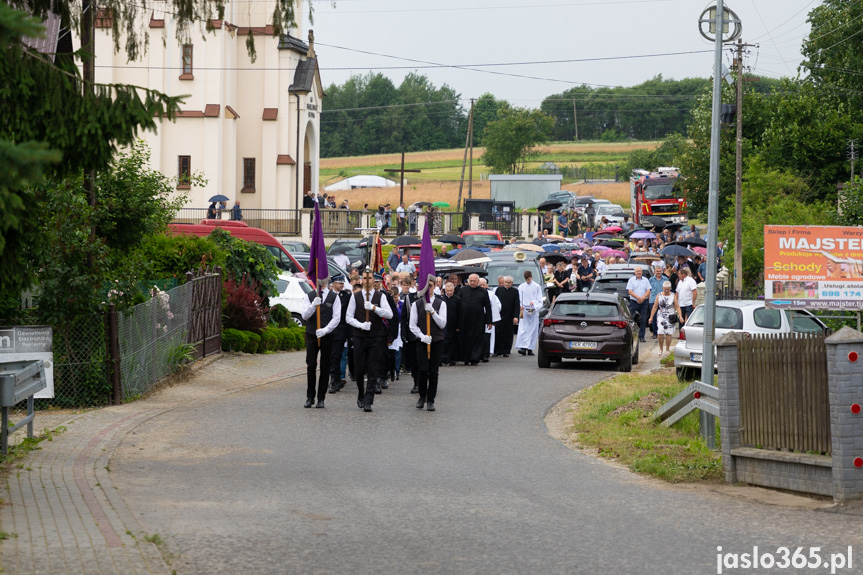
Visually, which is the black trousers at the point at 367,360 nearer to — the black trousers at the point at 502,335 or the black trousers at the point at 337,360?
the black trousers at the point at 337,360

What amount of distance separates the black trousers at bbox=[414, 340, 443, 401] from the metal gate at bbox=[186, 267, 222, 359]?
571 cm

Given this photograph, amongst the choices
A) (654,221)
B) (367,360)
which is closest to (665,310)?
(367,360)

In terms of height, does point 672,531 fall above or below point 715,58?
below

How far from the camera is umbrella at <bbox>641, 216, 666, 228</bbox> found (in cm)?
6149

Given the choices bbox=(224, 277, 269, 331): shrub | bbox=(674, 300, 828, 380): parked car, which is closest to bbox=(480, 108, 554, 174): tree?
bbox=(224, 277, 269, 331): shrub

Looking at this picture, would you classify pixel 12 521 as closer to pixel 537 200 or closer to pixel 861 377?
pixel 861 377

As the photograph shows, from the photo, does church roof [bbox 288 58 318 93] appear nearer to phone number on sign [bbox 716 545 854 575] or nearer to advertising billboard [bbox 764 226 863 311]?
advertising billboard [bbox 764 226 863 311]

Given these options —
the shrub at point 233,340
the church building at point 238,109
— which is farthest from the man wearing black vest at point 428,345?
the church building at point 238,109

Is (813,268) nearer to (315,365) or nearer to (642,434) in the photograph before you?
(642,434)

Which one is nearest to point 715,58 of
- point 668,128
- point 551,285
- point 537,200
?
point 551,285

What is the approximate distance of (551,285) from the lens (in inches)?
1172

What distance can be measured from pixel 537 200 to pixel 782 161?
26748mm

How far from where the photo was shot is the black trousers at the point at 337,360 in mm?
17250

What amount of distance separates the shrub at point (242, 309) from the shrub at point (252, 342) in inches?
12.6
